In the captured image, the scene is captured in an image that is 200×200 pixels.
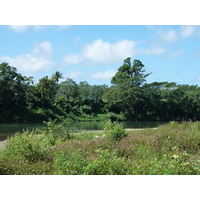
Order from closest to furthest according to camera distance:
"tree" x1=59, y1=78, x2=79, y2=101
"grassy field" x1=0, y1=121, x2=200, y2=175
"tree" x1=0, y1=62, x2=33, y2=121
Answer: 1. "grassy field" x1=0, y1=121, x2=200, y2=175
2. "tree" x1=0, y1=62, x2=33, y2=121
3. "tree" x1=59, y1=78, x2=79, y2=101

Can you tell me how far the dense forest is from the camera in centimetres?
4688

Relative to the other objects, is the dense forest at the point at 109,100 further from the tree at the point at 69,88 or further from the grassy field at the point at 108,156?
the grassy field at the point at 108,156

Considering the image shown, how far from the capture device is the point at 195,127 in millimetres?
12234

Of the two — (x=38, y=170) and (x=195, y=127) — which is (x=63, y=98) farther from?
(x=38, y=170)

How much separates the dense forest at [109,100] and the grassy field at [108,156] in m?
37.2

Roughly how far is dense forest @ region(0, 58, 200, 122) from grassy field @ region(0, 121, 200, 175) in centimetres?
3725

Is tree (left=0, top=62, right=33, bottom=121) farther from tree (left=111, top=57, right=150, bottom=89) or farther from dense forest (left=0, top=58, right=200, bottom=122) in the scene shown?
tree (left=111, top=57, right=150, bottom=89)

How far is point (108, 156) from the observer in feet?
18.5

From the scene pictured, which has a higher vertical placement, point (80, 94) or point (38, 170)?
point (80, 94)

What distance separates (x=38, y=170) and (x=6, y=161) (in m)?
1.15

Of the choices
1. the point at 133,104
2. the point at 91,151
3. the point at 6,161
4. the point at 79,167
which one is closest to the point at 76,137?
the point at 91,151

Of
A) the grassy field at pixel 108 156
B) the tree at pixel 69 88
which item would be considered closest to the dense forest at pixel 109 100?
the tree at pixel 69 88

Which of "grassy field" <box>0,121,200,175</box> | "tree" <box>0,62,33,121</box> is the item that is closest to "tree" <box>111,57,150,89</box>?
"tree" <box>0,62,33,121</box>

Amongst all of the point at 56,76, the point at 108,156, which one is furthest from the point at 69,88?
the point at 108,156
